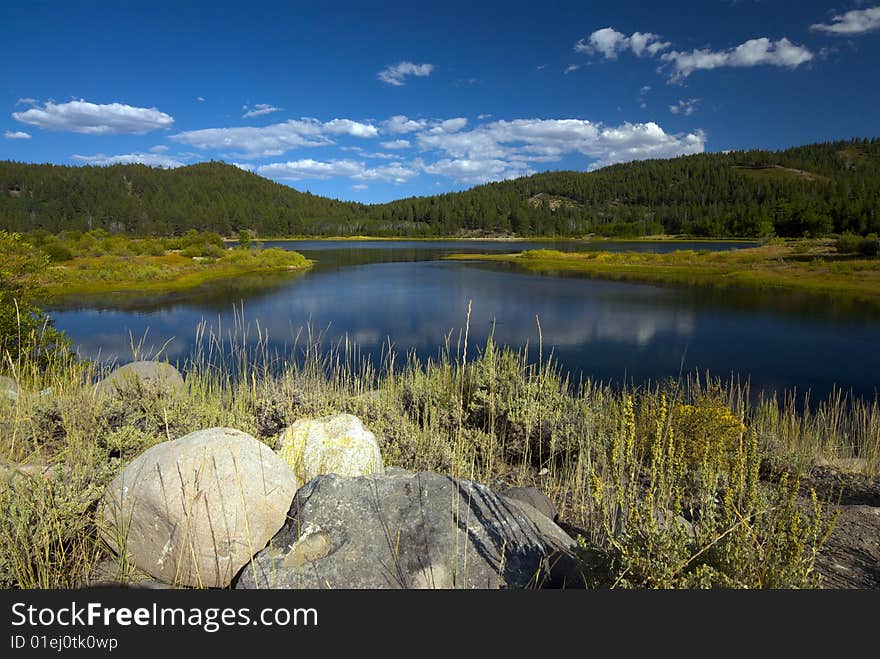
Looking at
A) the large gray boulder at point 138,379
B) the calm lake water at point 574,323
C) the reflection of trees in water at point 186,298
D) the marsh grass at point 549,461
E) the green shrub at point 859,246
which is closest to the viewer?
the marsh grass at point 549,461

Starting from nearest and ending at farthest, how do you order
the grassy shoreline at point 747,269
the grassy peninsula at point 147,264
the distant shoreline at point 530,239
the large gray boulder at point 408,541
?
the large gray boulder at point 408,541
the grassy shoreline at point 747,269
the grassy peninsula at point 147,264
the distant shoreline at point 530,239

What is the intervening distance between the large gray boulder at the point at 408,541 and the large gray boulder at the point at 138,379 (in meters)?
4.00

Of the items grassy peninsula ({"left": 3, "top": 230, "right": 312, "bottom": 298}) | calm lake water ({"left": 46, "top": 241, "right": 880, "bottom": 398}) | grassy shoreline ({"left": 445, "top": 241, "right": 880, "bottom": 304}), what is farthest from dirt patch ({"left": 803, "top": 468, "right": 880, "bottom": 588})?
grassy shoreline ({"left": 445, "top": 241, "right": 880, "bottom": 304})

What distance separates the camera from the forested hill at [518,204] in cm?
13912

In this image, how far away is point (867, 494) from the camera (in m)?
5.85

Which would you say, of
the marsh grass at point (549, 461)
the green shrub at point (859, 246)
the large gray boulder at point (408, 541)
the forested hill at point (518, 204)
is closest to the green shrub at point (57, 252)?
the marsh grass at point (549, 461)

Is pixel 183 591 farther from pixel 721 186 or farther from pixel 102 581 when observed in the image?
pixel 721 186

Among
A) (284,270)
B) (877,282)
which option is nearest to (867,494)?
(877,282)

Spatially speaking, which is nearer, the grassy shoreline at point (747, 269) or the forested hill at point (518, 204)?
the grassy shoreline at point (747, 269)

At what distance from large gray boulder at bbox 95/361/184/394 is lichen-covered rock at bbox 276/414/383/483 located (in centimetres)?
267

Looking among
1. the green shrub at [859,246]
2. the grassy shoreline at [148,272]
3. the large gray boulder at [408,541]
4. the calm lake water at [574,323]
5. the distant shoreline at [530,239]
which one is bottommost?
the calm lake water at [574,323]

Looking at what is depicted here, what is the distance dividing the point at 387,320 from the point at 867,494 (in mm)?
19288

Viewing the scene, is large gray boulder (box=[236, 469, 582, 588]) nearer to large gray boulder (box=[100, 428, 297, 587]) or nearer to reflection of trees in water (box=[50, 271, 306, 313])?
large gray boulder (box=[100, 428, 297, 587])

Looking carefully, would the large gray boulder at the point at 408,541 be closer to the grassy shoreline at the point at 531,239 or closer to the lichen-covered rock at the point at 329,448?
the lichen-covered rock at the point at 329,448
